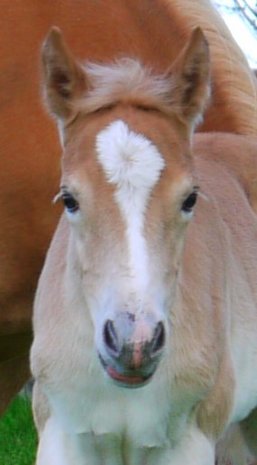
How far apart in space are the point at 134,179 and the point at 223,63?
1699 mm

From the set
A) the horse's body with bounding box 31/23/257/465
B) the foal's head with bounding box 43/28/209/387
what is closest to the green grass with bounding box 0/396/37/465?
the horse's body with bounding box 31/23/257/465

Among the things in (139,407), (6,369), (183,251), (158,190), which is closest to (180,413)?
(139,407)

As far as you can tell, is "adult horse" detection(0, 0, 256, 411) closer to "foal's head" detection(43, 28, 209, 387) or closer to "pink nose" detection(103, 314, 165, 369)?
"foal's head" detection(43, 28, 209, 387)

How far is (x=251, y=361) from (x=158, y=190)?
3.40 ft

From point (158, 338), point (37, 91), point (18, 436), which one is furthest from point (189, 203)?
point (18, 436)

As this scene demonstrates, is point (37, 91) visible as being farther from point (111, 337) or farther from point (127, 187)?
point (111, 337)

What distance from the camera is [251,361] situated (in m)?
4.83

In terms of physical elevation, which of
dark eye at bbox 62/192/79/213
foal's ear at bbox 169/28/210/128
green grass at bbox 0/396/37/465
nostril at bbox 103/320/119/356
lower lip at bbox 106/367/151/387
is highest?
foal's ear at bbox 169/28/210/128

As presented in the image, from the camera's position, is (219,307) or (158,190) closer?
(158,190)

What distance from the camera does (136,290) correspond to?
383cm

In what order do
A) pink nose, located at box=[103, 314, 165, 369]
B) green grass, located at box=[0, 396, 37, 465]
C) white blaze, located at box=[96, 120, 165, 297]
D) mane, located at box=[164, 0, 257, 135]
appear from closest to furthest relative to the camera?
1. pink nose, located at box=[103, 314, 165, 369]
2. white blaze, located at box=[96, 120, 165, 297]
3. mane, located at box=[164, 0, 257, 135]
4. green grass, located at box=[0, 396, 37, 465]

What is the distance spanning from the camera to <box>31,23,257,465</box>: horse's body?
12.9 feet

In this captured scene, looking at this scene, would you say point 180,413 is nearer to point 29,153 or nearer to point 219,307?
point 219,307

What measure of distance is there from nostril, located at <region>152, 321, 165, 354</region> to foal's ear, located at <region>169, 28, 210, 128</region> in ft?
2.21
